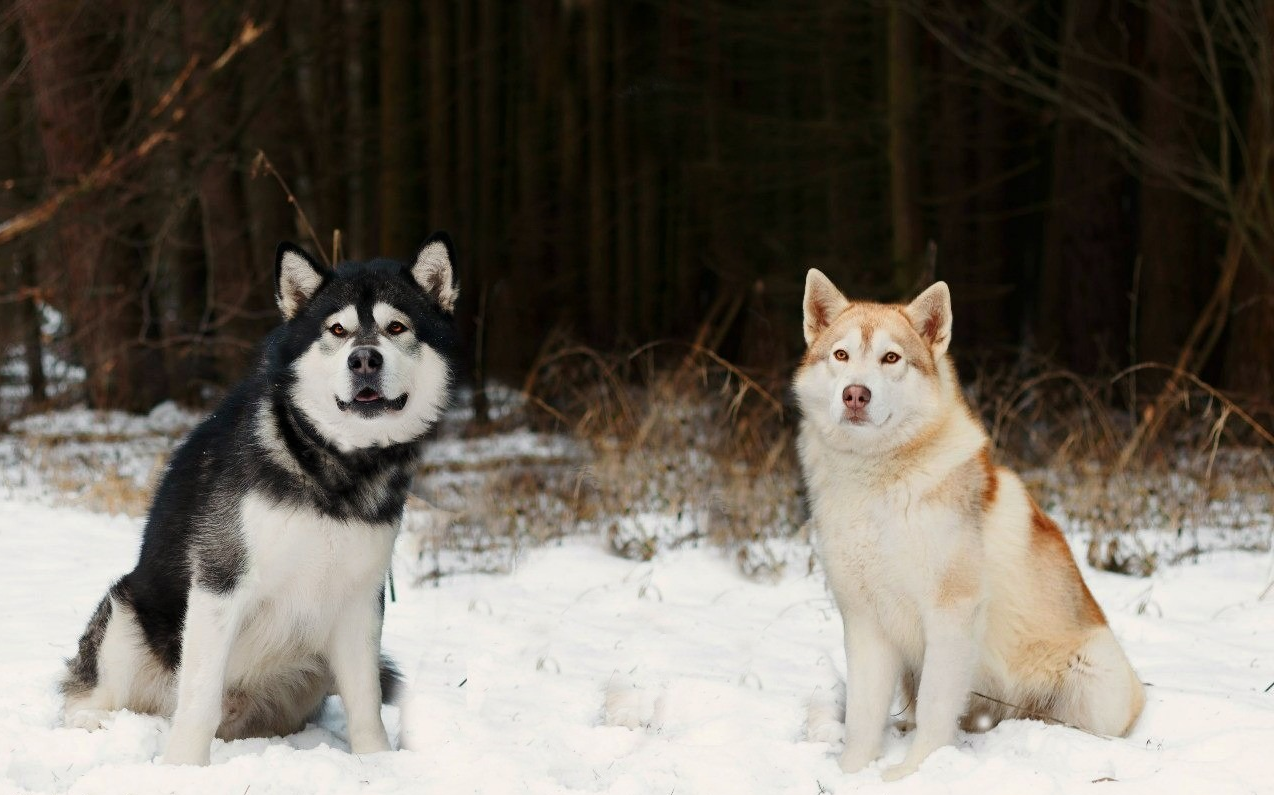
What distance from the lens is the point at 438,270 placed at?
4047mm

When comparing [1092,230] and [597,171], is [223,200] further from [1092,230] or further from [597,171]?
[1092,230]

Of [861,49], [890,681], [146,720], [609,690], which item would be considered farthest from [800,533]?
[861,49]

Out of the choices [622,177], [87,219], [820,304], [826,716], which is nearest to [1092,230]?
[622,177]

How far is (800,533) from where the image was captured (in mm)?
7191

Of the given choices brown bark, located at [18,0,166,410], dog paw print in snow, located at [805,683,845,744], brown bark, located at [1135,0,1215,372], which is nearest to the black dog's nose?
dog paw print in snow, located at [805,683,845,744]

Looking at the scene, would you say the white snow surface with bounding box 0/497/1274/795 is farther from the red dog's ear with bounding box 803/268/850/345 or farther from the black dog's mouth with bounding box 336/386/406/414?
the red dog's ear with bounding box 803/268/850/345

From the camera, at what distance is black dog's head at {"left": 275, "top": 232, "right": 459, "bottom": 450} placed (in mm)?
3721

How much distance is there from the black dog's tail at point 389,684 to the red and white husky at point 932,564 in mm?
1568

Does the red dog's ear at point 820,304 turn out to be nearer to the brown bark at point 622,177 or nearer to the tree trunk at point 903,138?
the tree trunk at point 903,138

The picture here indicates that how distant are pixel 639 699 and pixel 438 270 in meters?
1.71

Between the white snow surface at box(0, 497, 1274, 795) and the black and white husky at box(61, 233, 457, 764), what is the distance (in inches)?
6.2

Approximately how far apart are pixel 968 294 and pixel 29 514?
9.05m

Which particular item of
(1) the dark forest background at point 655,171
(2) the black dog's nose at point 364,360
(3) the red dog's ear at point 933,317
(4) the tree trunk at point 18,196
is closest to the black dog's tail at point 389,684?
(2) the black dog's nose at point 364,360

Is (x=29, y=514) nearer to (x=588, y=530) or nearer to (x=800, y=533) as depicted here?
(x=588, y=530)
